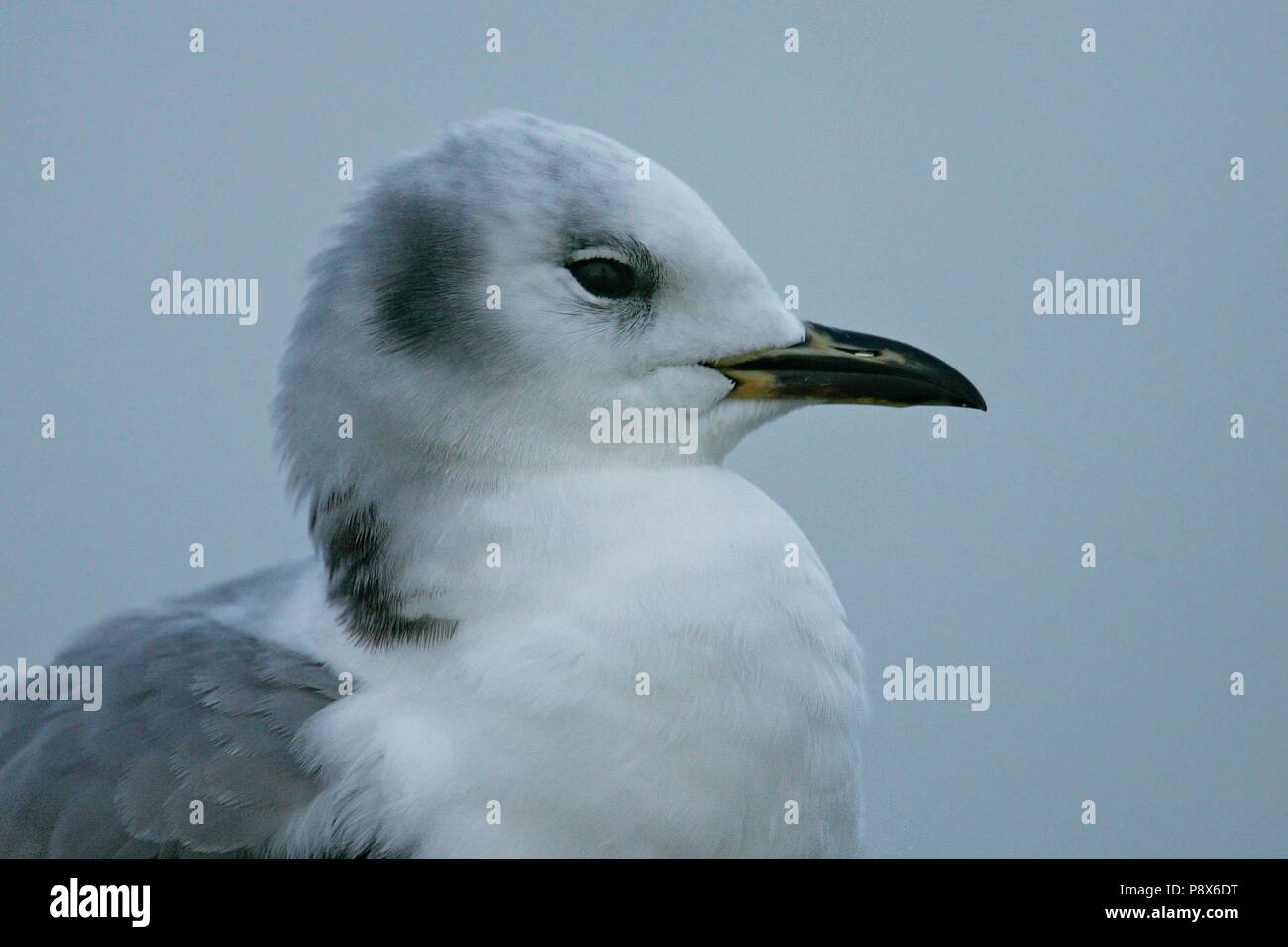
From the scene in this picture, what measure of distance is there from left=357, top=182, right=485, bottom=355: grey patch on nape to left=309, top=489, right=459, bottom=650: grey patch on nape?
15cm

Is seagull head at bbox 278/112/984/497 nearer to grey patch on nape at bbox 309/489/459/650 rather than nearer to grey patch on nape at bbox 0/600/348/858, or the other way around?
grey patch on nape at bbox 309/489/459/650

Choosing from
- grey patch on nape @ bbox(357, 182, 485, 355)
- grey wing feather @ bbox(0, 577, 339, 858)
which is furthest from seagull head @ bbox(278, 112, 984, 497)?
grey wing feather @ bbox(0, 577, 339, 858)

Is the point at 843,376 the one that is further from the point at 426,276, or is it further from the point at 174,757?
the point at 174,757

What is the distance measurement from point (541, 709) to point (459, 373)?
0.96ft

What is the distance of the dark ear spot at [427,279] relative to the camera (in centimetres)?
121

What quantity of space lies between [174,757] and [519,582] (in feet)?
1.08

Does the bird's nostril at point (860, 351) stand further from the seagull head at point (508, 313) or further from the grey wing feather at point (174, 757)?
the grey wing feather at point (174, 757)

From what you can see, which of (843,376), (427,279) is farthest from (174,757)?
(843,376)

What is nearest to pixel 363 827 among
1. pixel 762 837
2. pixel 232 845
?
pixel 232 845

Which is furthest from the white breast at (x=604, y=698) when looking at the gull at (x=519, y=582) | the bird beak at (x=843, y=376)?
the bird beak at (x=843, y=376)

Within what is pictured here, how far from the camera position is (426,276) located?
1.21m

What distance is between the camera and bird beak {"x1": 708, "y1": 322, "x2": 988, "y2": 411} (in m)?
1.26

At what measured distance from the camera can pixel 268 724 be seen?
120 centimetres

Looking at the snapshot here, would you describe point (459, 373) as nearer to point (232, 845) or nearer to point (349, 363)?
point (349, 363)
